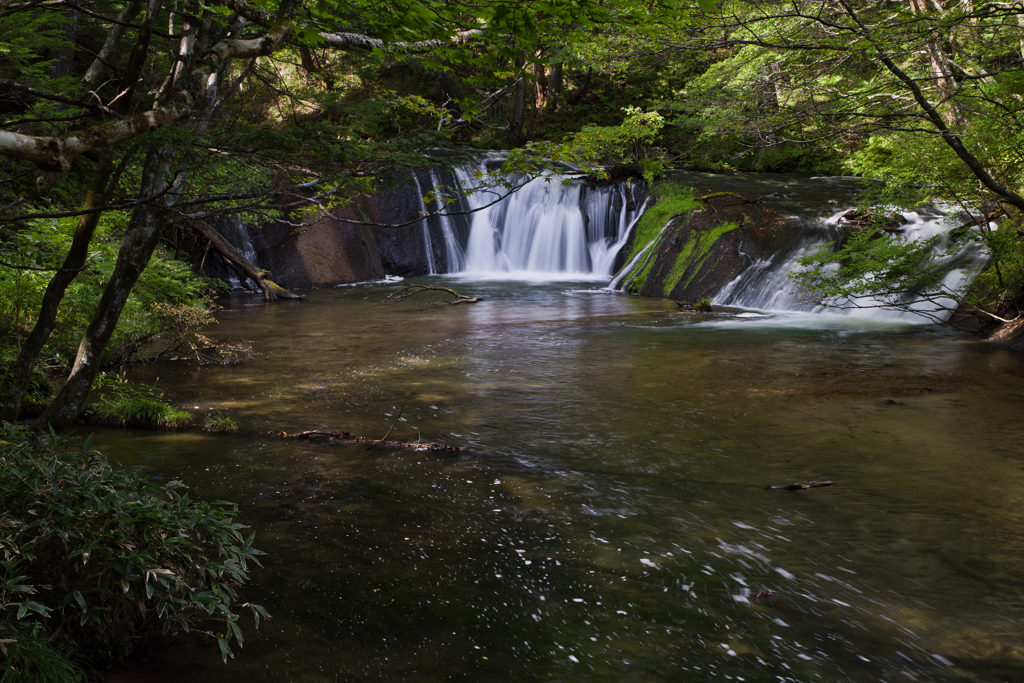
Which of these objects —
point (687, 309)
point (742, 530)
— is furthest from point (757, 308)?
point (742, 530)

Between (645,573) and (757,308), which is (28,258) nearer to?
(645,573)

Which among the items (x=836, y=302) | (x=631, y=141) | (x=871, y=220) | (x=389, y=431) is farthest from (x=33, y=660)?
(x=631, y=141)

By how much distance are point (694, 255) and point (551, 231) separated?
229 inches

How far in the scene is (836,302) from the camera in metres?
13.4

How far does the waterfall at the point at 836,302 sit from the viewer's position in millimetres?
12016

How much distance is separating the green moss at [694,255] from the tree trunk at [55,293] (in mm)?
13199

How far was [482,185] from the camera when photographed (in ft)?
15.5

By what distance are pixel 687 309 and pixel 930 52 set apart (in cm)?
636

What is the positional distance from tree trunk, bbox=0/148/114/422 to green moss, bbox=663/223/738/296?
13199 mm

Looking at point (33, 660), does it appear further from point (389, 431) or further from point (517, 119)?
point (517, 119)

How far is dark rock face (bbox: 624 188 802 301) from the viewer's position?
15406 mm

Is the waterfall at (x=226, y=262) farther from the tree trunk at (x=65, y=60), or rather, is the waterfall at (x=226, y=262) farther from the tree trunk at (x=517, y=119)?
the tree trunk at (x=517, y=119)

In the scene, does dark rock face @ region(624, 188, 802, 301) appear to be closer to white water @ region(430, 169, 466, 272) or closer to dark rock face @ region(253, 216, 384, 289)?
white water @ region(430, 169, 466, 272)

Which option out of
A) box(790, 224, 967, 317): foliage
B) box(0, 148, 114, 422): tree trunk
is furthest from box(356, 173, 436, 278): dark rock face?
box(0, 148, 114, 422): tree trunk
